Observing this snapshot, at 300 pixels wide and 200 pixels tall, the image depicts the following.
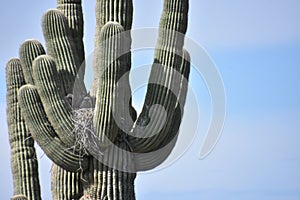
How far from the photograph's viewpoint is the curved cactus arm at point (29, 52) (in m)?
12.6

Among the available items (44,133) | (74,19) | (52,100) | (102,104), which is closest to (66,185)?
(44,133)

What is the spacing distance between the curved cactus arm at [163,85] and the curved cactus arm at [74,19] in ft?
4.24

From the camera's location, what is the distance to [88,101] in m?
12.4

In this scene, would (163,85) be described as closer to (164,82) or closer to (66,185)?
(164,82)

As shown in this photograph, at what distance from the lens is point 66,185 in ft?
41.7

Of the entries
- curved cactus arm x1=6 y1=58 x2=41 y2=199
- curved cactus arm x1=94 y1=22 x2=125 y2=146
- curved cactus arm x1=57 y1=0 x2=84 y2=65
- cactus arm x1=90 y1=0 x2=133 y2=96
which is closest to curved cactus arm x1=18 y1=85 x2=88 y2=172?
curved cactus arm x1=94 y1=22 x2=125 y2=146

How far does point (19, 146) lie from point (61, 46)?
5.57 feet

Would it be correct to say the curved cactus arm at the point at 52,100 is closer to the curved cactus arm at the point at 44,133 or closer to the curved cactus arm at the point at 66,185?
the curved cactus arm at the point at 44,133

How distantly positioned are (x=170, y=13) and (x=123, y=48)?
93cm

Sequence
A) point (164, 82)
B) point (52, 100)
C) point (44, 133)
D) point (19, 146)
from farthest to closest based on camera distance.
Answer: point (19, 146) < point (164, 82) < point (44, 133) < point (52, 100)

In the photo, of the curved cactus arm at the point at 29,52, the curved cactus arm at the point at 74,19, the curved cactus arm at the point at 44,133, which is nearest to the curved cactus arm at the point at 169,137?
the curved cactus arm at the point at 44,133

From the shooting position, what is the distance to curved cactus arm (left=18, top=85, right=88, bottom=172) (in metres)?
12.2

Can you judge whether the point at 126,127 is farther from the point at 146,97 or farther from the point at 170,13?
the point at 170,13

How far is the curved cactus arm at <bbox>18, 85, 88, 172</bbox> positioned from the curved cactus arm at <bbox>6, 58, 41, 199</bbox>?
99cm
